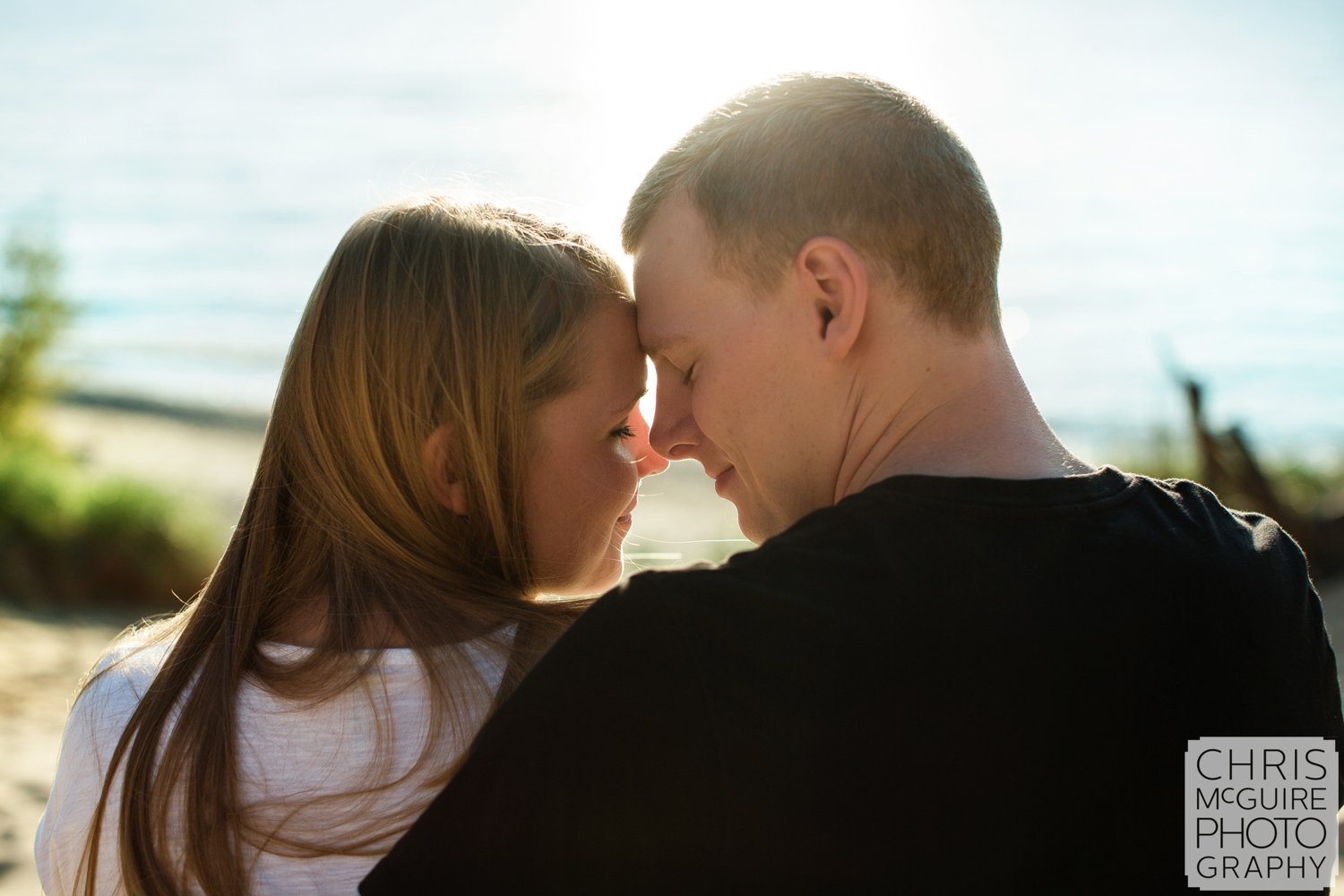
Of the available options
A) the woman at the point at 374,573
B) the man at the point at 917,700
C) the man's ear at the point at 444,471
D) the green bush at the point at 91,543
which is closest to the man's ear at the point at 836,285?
the man at the point at 917,700

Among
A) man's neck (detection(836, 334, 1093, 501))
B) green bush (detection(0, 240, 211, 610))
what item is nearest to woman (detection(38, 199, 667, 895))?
man's neck (detection(836, 334, 1093, 501))

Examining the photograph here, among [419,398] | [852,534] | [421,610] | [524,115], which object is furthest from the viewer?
[524,115]

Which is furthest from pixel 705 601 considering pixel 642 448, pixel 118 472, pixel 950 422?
pixel 118 472

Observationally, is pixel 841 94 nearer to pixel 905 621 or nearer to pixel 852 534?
pixel 852 534

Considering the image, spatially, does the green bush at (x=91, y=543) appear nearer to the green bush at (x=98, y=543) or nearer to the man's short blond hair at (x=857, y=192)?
the green bush at (x=98, y=543)

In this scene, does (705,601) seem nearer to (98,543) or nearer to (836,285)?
(836,285)

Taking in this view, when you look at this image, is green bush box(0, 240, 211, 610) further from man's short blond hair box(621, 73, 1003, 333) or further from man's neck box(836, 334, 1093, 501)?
man's neck box(836, 334, 1093, 501)

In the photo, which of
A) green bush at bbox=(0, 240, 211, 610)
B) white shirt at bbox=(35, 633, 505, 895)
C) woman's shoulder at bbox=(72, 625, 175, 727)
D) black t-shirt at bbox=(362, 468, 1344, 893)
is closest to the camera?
black t-shirt at bbox=(362, 468, 1344, 893)

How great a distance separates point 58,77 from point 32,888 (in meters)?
47.3

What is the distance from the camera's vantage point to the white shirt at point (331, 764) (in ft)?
6.30

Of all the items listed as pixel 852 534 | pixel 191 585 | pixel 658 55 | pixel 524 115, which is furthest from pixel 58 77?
pixel 852 534

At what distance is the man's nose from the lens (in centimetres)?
269

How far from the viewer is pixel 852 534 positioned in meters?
1.75

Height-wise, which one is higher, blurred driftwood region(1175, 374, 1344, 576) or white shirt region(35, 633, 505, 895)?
white shirt region(35, 633, 505, 895)
